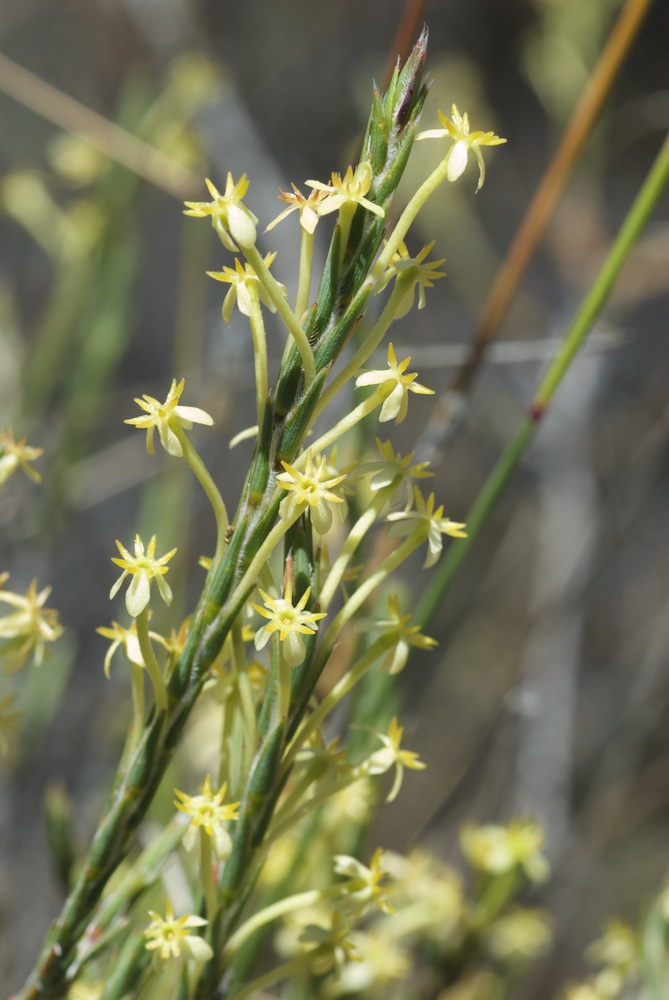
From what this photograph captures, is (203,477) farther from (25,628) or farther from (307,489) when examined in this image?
(25,628)

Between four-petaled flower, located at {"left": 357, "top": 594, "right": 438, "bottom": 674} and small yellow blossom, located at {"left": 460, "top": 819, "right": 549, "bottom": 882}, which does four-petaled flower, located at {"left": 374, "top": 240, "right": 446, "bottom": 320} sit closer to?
four-petaled flower, located at {"left": 357, "top": 594, "right": 438, "bottom": 674}

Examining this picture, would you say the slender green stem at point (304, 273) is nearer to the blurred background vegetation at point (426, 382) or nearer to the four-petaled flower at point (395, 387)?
the four-petaled flower at point (395, 387)

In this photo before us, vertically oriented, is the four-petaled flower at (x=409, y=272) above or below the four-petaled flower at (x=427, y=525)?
above

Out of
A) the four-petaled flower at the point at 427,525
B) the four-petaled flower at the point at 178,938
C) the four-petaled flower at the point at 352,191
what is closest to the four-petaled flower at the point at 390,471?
the four-petaled flower at the point at 427,525

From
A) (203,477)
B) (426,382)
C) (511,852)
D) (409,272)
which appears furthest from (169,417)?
(426,382)

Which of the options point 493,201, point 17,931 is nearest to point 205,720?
point 17,931

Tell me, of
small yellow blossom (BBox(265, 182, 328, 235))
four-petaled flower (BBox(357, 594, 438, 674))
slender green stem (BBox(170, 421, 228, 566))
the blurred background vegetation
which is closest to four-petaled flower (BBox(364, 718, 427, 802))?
four-petaled flower (BBox(357, 594, 438, 674))

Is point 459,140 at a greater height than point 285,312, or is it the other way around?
point 459,140
